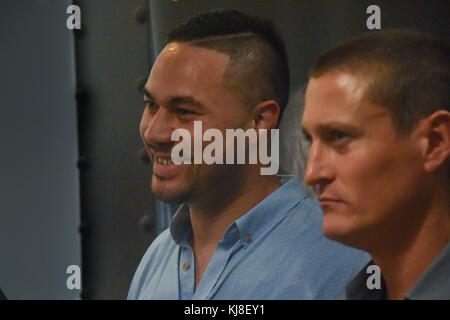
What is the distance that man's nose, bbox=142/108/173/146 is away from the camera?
6.57 ft

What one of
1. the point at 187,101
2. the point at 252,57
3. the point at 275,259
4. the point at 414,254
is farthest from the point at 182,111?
the point at 414,254

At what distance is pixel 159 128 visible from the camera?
202cm

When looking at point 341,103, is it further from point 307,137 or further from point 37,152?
point 37,152

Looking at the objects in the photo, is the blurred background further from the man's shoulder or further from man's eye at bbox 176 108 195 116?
man's eye at bbox 176 108 195 116

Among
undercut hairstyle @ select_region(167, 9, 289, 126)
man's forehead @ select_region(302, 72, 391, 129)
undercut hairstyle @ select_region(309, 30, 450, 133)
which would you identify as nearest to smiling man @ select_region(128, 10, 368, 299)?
undercut hairstyle @ select_region(167, 9, 289, 126)

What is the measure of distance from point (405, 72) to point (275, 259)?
59 cm

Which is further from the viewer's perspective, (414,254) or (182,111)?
(182,111)

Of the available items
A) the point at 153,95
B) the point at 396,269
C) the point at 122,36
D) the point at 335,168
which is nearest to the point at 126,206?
the point at 153,95

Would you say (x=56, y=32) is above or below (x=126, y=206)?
above

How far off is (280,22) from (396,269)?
2.39 ft

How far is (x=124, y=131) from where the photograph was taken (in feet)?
7.05

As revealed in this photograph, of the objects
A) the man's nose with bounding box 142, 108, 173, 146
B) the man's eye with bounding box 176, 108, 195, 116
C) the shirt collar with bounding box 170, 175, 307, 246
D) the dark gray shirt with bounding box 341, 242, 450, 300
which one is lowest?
the dark gray shirt with bounding box 341, 242, 450, 300

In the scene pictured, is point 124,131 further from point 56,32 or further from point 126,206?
point 56,32

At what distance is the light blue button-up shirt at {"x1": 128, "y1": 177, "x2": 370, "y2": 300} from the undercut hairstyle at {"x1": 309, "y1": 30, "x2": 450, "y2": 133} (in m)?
0.33
